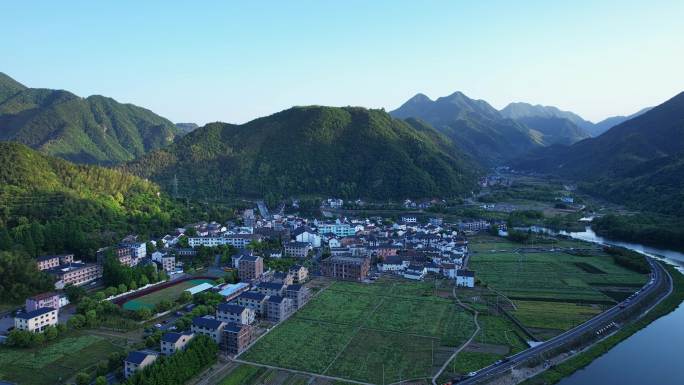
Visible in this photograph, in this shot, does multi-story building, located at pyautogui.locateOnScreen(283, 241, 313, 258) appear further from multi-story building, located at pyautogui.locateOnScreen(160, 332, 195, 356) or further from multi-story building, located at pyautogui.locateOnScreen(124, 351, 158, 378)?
multi-story building, located at pyautogui.locateOnScreen(124, 351, 158, 378)

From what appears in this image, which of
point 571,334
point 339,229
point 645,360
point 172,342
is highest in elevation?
point 339,229

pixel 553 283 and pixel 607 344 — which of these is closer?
pixel 607 344

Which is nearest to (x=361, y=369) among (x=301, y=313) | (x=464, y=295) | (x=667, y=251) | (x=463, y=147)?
(x=301, y=313)

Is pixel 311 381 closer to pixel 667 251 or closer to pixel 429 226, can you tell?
pixel 429 226

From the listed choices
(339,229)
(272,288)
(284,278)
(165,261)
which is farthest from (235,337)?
(339,229)

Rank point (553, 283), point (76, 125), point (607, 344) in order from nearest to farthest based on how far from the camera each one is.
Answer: point (607, 344)
point (553, 283)
point (76, 125)

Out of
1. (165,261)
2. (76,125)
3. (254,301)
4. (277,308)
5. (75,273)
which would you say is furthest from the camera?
(76,125)

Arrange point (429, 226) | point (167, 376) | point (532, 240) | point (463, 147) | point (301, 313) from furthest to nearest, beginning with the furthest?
1. point (463, 147)
2. point (429, 226)
3. point (532, 240)
4. point (301, 313)
5. point (167, 376)

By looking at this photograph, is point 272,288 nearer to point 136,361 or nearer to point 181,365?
point 181,365
